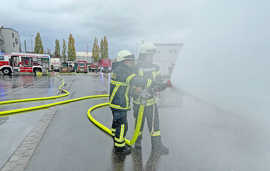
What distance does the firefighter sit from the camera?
2963mm

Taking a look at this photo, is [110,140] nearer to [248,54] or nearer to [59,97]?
[248,54]

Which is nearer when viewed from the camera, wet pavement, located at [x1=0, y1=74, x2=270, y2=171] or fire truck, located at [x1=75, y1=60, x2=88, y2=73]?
wet pavement, located at [x1=0, y1=74, x2=270, y2=171]

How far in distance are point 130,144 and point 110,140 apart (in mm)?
551

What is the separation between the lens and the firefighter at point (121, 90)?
296 centimetres

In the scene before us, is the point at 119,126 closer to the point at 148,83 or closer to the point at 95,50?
the point at 148,83

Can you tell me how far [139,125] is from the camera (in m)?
3.14

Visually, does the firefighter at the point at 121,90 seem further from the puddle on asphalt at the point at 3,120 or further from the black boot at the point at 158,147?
the puddle on asphalt at the point at 3,120

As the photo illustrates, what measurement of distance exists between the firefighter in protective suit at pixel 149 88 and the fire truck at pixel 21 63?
2351 cm

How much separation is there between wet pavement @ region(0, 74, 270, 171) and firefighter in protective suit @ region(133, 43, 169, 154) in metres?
0.31

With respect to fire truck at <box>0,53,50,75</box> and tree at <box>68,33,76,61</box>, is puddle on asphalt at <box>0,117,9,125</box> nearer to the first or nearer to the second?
fire truck at <box>0,53,50,75</box>

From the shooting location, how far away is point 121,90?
9.77 feet

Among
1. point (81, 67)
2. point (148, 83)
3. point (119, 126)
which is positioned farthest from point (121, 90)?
point (81, 67)

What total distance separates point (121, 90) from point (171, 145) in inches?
57.4

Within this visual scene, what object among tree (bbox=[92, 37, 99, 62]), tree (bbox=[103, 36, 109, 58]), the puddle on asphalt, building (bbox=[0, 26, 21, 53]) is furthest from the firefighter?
tree (bbox=[103, 36, 109, 58])
